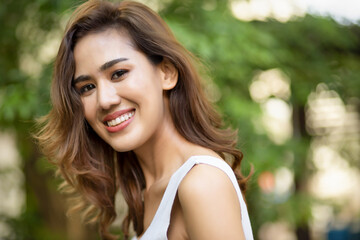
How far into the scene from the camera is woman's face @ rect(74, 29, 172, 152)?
1.60 meters

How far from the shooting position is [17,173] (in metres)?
4.83

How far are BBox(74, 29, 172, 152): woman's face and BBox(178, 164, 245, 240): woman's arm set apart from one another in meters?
0.31

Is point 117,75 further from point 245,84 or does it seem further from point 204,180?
point 245,84

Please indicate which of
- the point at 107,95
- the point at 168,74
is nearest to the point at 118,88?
the point at 107,95

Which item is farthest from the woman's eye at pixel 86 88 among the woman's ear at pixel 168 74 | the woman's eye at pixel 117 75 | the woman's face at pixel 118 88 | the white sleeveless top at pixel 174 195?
the white sleeveless top at pixel 174 195

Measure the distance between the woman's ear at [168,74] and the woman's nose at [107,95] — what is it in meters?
0.23

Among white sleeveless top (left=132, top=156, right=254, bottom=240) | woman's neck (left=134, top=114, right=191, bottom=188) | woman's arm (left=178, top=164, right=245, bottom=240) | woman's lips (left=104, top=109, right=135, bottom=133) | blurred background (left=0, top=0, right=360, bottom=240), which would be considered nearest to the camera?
woman's arm (left=178, top=164, right=245, bottom=240)

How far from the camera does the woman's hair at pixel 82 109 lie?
171cm

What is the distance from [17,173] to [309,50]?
3.11 meters

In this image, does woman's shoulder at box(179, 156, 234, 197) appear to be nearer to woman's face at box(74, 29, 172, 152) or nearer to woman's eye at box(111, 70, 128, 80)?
woman's face at box(74, 29, 172, 152)

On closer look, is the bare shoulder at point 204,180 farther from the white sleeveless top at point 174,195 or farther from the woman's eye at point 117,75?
the woman's eye at point 117,75

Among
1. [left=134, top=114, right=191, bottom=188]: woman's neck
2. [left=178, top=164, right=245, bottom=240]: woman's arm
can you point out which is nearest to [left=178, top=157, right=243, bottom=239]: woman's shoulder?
[left=178, top=164, right=245, bottom=240]: woman's arm

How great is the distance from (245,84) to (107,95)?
86.7 inches

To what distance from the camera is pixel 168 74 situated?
5.87 ft
